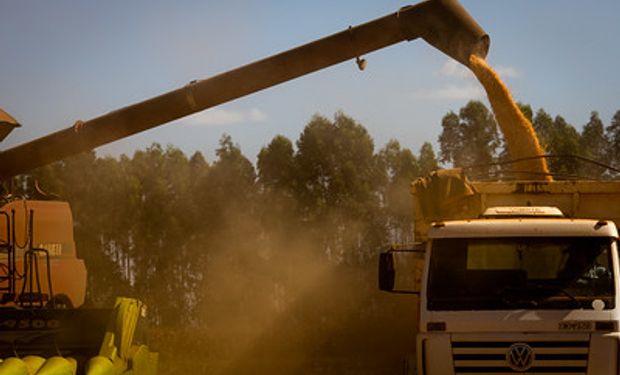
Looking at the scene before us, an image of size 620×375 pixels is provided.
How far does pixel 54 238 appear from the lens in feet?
43.6

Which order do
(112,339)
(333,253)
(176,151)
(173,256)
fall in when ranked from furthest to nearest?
(176,151) → (173,256) → (333,253) → (112,339)

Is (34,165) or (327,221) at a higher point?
(34,165)

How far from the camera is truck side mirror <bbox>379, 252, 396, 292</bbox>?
858cm

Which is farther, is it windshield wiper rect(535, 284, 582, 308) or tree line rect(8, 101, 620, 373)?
tree line rect(8, 101, 620, 373)

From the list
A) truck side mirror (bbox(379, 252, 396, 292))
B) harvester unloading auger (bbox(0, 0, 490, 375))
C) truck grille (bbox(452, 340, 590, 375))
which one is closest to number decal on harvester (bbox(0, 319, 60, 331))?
harvester unloading auger (bbox(0, 0, 490, 375))

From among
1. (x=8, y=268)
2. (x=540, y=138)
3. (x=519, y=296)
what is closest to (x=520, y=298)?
(x=519, y=296)

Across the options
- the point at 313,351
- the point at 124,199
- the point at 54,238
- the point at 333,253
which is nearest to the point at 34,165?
the point at 54,238

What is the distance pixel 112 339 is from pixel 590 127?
39073 millimetres

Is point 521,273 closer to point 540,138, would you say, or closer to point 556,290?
point 556,290

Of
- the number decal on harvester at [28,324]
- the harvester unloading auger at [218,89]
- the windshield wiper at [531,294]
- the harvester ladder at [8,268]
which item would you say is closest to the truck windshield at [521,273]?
the windshield wiper at [531,294]

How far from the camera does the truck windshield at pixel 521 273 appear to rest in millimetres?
8086

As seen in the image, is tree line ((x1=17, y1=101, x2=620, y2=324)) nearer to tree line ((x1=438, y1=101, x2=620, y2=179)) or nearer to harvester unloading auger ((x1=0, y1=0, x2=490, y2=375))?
tree line ((x1=438, y1=101, x2=620, y2=179))

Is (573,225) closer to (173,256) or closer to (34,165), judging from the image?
(34,165)

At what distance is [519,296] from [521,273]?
33cm
